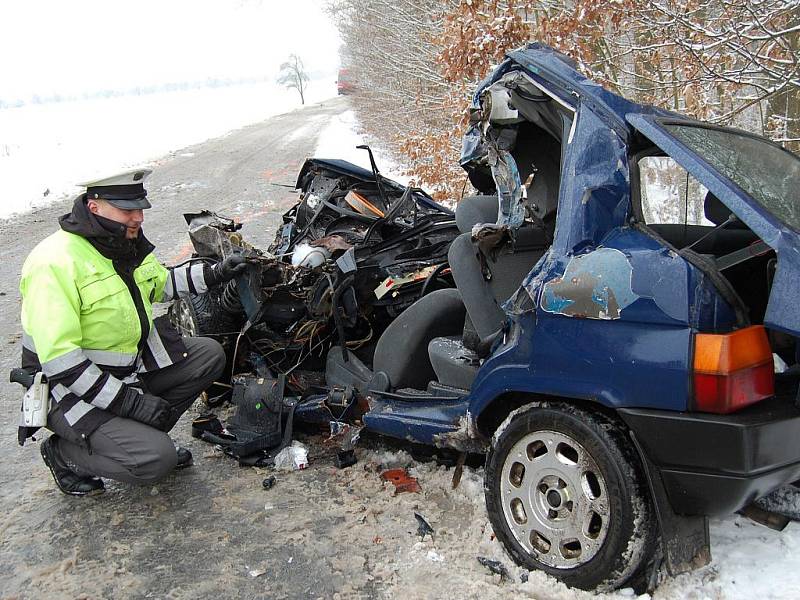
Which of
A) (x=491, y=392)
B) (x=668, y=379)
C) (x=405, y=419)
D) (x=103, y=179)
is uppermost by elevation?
(x=103, y=179)

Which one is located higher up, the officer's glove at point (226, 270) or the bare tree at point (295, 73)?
the bare tree at point (295, 73)

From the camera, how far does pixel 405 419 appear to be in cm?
322

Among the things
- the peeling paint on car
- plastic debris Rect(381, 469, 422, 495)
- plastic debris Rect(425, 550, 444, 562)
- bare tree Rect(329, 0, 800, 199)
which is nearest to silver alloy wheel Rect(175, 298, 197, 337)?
plastic debris Rect(381, 469, 422, 495)

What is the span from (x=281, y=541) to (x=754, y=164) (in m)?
2.55

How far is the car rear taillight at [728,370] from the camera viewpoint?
79.3 inches

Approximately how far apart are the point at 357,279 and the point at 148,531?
5.61 feet

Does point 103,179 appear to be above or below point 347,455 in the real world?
above

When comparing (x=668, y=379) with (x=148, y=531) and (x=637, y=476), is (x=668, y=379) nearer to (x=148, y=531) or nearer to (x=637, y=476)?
(x=637, y=476)

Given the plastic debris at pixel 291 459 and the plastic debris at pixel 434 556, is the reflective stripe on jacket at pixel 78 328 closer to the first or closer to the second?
the plastic debris at pixel 291 459

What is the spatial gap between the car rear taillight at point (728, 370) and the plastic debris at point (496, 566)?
3.42 feet

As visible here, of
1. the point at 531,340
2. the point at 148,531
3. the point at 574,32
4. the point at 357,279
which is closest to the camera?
the point at 531,340

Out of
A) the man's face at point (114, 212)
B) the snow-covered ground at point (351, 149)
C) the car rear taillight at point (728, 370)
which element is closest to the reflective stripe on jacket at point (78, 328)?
the man's face at point (114, 212)

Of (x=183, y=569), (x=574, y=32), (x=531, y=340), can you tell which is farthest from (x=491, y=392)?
(x=574, y=32)

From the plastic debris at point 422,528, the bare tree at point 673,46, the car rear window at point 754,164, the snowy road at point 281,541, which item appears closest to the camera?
the car rear window at point 754,164
